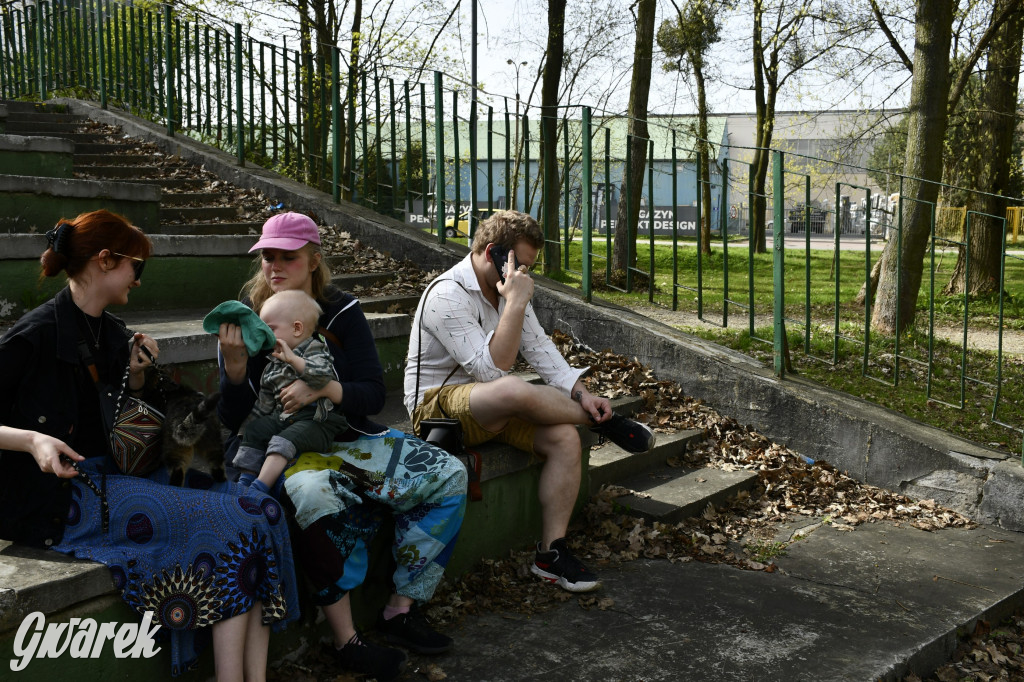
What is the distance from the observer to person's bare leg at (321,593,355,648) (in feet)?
9.78

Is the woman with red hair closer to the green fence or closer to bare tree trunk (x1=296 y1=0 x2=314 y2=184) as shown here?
the green fence

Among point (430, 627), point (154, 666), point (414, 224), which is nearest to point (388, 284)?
point (414, 224)

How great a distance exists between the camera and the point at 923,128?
25.3 ft

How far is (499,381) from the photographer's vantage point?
12.3 feet

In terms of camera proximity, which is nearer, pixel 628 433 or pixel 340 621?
pixel 340 621

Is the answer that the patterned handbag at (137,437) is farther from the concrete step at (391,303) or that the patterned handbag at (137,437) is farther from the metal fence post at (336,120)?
the metal fence post at (336,120)

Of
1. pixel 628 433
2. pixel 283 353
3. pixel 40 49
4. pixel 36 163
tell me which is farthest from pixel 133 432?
pixel 40 49

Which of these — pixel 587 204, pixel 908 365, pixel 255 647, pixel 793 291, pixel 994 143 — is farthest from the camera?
pixel 793 291

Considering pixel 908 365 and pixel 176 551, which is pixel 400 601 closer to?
pixel 176 551

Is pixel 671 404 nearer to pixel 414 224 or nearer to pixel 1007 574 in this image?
pixel 1007 574

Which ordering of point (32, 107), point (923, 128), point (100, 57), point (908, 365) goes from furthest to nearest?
point (100, 57), point (32, 107), point (923, 128), point (908, 365)

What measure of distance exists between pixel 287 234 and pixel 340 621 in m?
1.40

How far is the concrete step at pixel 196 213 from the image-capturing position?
21.2ft

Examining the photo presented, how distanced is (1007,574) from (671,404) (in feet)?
7.30
